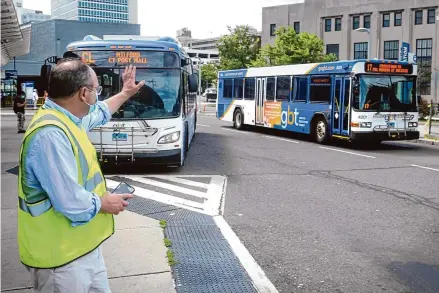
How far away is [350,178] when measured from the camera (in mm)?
11766

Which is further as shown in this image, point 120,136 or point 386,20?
point 386,20

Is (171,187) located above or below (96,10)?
below

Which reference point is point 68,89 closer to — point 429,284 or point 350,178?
point 429,284

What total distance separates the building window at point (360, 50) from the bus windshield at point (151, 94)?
63.0 metres

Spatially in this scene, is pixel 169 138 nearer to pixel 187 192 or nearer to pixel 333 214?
pixel 187 192

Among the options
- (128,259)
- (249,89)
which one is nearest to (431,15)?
(249,89)

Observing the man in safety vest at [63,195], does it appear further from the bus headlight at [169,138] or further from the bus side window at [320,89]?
the bus side window at [320,89]

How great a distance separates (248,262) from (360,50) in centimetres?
6908

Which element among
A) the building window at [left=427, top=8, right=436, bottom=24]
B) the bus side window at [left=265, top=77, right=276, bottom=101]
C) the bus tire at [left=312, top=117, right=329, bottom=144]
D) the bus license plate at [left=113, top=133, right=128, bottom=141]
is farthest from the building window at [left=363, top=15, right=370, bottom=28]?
the bus license plate at [left=113, top=133, right=128, bottom=141]

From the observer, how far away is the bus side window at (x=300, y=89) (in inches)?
796

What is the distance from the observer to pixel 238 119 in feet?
86.2

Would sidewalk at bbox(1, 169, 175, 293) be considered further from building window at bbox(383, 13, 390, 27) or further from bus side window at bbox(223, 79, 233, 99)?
building window at bbox(383, 13, 390, 27)

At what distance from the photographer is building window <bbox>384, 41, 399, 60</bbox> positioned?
68.4 meters

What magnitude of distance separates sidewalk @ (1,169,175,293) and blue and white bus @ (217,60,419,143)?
1131 cm
